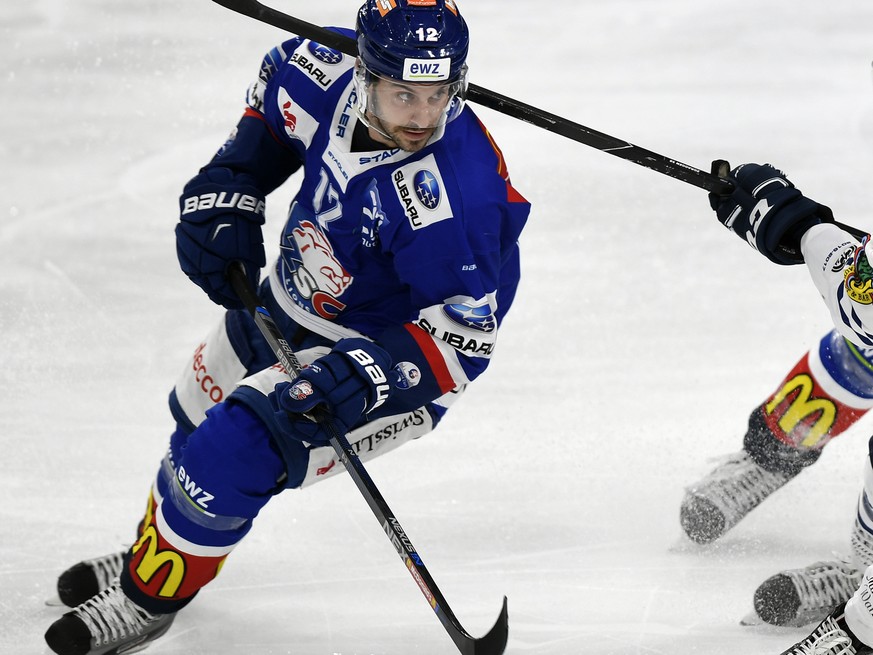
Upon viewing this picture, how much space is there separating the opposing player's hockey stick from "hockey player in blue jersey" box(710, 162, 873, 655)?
0.20 ft

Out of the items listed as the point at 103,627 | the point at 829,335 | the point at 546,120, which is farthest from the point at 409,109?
the point at 829,335

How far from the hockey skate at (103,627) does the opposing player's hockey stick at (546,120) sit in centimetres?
121

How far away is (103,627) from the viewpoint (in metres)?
2.65

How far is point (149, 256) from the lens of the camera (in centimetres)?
480

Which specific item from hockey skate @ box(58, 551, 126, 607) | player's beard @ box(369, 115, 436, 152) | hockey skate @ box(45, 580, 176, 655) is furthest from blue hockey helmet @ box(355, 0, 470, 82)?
hockey skate @ box(58, 551, 126, 607)

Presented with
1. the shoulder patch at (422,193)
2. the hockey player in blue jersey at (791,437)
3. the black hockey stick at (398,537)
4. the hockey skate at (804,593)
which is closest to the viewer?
the black hockey stick at (398,537)

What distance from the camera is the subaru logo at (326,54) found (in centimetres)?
273

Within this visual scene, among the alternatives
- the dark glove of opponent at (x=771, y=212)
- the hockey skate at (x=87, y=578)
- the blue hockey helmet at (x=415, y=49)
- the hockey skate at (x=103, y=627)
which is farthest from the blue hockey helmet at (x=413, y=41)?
the hockey skate at (x=87, y=578)

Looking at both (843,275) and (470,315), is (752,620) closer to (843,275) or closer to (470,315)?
(843,275)

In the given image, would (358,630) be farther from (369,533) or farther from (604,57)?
(604,57)

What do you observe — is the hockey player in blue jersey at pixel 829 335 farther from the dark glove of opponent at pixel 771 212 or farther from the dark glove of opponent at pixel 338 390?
the dark glove of opponent at pixel 338 390

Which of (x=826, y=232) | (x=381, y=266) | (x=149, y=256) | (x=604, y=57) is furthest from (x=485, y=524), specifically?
(x=604, y=57)

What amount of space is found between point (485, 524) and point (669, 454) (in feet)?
2.22

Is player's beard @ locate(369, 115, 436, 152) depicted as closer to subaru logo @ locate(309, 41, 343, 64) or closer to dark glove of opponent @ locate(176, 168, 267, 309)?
subaru logo @ locate(309, 41, 343, 64)
